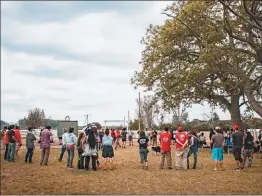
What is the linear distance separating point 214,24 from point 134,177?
13573mm

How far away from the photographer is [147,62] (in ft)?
112

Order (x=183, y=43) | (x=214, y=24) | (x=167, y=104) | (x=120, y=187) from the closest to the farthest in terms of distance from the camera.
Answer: (x=120, y=187), (x=214, y=24), (x=183, y=43), (x=167, y=104)

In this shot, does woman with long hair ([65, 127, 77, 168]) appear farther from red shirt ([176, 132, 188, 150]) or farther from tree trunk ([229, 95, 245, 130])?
tree trunk ([229, 95, 245, 130])

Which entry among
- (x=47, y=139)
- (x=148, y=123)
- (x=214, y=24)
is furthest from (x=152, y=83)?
(x=148, y=123)

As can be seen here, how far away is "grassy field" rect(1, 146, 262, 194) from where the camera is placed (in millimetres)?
11914

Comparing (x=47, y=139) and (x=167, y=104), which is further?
(x=167, y=104)

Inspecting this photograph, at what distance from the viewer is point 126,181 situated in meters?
13.5

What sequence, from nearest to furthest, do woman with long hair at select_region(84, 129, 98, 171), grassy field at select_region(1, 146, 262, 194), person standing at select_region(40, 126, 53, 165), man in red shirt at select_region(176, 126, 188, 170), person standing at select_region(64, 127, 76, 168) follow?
1. grassy field at select_region(1, 146, 262, 194)
2. woman with long hair at select_region(84, 129, 98, 171)
3. person standing at select_region(64, 127, 76, 168)
4. man in red shirt at select_region(176, 126, 188, 170)
5. person standing at select_region(40, 126, 53, 165)

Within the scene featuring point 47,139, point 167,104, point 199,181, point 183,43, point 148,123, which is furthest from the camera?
point 148,123

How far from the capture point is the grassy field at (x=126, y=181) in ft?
39.1

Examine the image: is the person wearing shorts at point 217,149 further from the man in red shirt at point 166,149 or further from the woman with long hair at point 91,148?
the woman with long hair at point 91,148

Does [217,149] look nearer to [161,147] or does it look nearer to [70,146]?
[161,147]

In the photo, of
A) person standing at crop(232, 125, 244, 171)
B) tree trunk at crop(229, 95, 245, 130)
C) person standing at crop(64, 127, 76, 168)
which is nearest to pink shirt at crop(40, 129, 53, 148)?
person standing at crop(64, 127, 76, 168)

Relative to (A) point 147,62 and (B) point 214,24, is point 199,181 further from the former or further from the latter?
(A) point 147,62
